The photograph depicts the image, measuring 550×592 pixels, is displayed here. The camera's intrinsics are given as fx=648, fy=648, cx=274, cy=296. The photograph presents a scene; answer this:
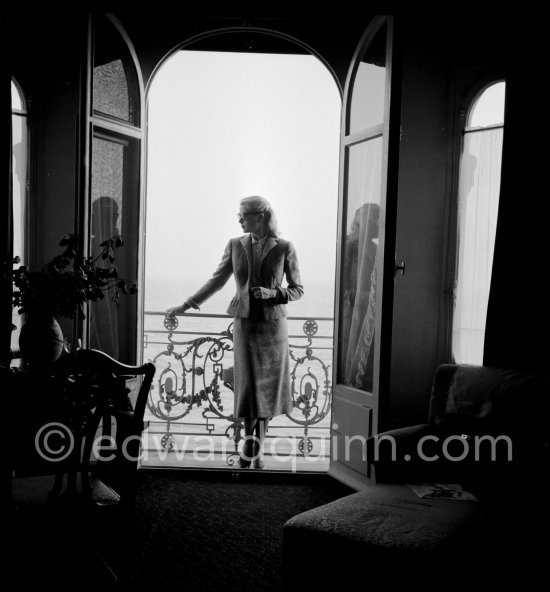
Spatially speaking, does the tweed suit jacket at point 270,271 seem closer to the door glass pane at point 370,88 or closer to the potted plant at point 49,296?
the door glass pane at point 370,88

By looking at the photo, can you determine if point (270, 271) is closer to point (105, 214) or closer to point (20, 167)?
point (105, 214)

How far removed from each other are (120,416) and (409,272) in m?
2.61

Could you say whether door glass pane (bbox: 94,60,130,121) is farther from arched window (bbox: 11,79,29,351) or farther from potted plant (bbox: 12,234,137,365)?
potted plant (bbox: 12,234,137,365)

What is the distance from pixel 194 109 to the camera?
14.9m

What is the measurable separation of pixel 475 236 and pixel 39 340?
2.58 metres

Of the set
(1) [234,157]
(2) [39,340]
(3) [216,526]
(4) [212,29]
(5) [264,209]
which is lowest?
(3) [216,526]

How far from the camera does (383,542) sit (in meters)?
1.86

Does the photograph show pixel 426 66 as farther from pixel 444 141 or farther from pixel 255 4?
pixel 255 4

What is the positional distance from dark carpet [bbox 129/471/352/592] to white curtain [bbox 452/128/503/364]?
1.20 metres

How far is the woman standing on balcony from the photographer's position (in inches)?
145

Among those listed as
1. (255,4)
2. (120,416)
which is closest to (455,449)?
(120,416)

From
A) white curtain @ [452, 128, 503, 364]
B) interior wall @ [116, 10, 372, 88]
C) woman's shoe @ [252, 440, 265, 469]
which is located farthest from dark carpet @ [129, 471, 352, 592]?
interior wall @ [116, 10, 372, 88]

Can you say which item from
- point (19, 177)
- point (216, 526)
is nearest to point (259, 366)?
point (216, 526)

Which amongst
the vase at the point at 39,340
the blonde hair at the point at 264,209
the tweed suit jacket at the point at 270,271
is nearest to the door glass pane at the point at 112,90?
the blonde hair at the point at 264,209
